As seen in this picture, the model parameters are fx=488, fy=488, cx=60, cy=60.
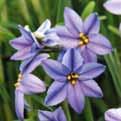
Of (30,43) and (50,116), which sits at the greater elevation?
(30,43)

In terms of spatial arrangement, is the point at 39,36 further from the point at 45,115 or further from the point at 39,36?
the point at 45,115

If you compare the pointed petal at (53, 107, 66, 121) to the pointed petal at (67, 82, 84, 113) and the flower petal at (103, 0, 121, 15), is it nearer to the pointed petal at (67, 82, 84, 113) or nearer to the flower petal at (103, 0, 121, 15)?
the pointed petal at (67, 82, 84, 113)

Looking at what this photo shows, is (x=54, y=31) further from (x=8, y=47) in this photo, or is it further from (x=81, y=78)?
(x=8, y=47)

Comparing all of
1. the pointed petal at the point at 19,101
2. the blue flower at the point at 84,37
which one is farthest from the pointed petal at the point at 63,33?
the pointed petal at the point at 19,101

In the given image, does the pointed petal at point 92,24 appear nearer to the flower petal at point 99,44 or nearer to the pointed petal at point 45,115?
the flower petal at point 99,44

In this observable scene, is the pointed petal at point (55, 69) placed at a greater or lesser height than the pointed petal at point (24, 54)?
lesser

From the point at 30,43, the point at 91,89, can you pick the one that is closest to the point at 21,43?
the point at 30,43
